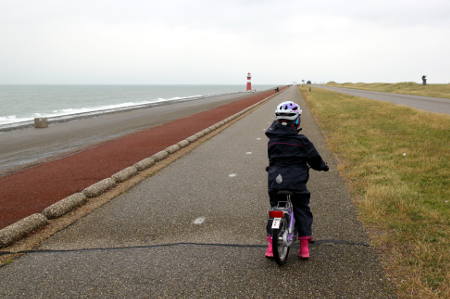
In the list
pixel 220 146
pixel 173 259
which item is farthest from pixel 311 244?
pixel 220 146

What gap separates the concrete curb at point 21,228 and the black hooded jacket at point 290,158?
11.8ft

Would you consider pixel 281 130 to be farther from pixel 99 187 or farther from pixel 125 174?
pixel 125 174

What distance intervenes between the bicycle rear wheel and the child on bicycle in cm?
14

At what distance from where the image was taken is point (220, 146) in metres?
11.8

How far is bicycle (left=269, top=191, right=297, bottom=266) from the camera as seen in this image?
3.58 m

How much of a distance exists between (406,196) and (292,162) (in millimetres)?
3204

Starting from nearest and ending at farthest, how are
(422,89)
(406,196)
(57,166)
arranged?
1. (406,196)
2. (57,166)
3. (422,89)

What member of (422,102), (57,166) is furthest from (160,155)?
(422,102)

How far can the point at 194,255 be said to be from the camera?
414 centimetres

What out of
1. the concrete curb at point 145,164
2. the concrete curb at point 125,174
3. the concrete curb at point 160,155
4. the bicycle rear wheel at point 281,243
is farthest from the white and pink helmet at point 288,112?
the concrete curb at point 160,155

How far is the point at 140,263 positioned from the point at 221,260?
3.11ft

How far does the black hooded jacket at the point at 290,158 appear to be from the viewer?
3.82 m

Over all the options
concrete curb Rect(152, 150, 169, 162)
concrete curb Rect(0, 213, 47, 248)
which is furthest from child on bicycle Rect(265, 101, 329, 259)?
concrete curb Rect(152, 150, 169, 162)

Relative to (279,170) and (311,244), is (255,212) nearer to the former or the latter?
(311,244)
